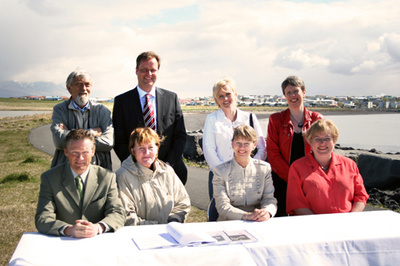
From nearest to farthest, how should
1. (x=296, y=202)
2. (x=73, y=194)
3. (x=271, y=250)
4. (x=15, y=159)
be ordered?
1. (x=271, y=250)
2. (x=73, y=194)
3. (x=296, y=202)
4. (x=15, y=159)

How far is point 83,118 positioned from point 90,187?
1155mm

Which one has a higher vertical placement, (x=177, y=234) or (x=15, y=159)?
(x=177, y=234)

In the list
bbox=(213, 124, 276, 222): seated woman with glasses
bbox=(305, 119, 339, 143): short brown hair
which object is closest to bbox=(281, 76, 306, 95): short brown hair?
bbox=(305, 119, 339, 143): short brown hair

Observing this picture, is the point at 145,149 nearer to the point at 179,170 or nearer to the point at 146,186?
the point at 146,186

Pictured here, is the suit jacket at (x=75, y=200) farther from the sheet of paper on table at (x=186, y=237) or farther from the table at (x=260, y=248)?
the sheet of paper on table at (x=186, y=237)

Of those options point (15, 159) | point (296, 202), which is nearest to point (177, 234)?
point (296, 202)

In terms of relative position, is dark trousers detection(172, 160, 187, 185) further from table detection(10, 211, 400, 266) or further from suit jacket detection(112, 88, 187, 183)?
table detection(10, 211, 400, 266)

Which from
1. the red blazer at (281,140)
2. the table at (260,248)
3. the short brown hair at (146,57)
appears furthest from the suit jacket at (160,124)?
the table at (260,248)

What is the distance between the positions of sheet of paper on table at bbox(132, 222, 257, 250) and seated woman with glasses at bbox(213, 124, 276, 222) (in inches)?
28.3

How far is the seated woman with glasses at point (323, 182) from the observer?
3.36m

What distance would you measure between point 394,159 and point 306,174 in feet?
16.6

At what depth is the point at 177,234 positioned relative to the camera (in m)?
2.54

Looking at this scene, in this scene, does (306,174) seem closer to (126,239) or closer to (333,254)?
(333,254)

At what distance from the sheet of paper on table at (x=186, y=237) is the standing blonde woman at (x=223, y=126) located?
144 cm
